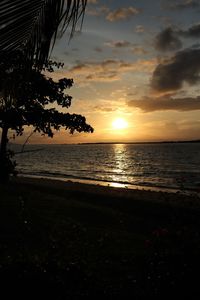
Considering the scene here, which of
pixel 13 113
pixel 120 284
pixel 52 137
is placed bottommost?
pixel 120 284

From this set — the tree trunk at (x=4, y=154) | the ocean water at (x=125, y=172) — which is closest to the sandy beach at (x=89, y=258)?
the ocean water at (x=125, y=172)

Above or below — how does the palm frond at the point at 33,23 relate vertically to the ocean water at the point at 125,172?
above

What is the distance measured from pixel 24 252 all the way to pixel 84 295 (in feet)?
8.01

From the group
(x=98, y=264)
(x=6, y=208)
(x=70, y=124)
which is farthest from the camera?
(x=70, y=124)

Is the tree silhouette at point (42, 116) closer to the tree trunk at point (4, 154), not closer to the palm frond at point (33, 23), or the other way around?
the tree trunk at point (4, 154)

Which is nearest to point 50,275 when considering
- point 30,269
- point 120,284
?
point 30,269

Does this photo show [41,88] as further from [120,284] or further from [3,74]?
[3,74]

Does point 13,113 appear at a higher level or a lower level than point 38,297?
higher

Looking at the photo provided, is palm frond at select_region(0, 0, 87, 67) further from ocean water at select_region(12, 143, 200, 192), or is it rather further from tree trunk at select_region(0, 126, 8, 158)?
tree trunk at select_region(0, 126, 8, 158)

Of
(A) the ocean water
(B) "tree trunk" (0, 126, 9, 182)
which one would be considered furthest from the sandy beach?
(B) "tree trunk" (0, 126, 9, 182)

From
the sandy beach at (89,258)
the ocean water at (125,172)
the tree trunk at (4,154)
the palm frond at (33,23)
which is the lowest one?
the ocean water at (125,172)

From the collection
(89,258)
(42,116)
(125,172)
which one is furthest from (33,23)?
(125,172)

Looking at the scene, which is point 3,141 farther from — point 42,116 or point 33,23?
point 33,23

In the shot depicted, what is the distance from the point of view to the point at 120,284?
18.4 feet
